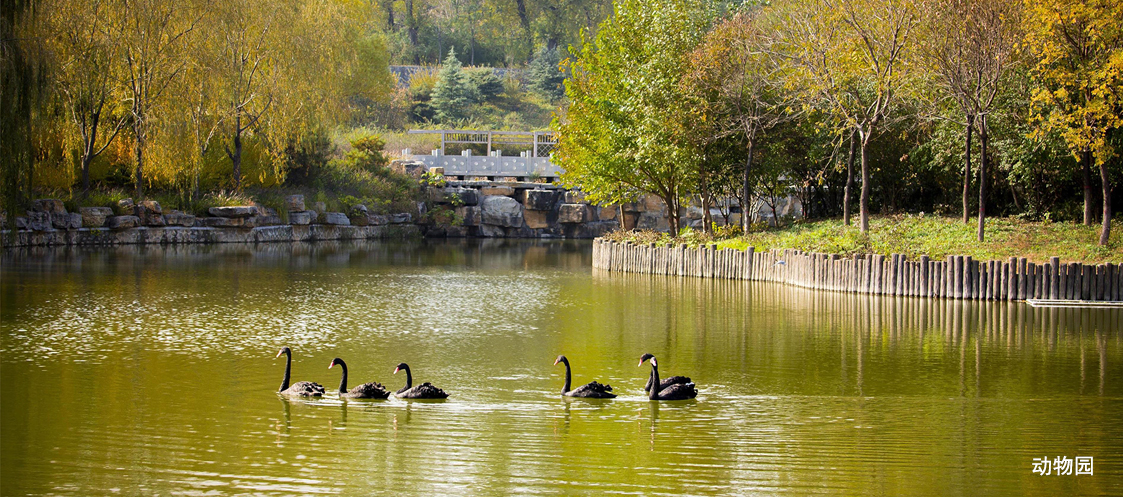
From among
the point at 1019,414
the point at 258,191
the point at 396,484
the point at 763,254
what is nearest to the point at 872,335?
the point at 1019,414

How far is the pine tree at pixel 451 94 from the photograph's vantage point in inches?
2643

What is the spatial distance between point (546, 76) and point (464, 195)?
86.1ft

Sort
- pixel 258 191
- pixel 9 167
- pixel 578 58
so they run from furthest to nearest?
pixel 258 191, pixel 578 58, pixel 9 167

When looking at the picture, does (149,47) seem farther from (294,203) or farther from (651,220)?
(651,220)

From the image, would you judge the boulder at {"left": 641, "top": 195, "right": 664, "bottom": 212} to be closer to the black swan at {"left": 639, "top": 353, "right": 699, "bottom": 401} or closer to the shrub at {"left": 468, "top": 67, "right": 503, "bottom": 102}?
the shrub at {"left": 468, "top": 67, "right": 503, "bottom": 102}

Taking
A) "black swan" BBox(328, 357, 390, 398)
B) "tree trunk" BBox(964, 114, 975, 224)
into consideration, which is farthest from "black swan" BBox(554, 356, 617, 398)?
"tree trunk" BBox(964, 114, 975, 224)

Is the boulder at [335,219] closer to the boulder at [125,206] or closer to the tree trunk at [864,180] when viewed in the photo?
the boulder at [125,206]

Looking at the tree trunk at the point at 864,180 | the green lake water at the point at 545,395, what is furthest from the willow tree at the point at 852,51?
the green lake water at the point at 545,395

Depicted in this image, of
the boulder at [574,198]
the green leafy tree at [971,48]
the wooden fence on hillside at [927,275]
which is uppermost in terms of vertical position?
the green leafy tree at [971,48]

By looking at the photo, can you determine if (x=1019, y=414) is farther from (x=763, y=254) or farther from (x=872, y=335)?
(x=763, y=254)

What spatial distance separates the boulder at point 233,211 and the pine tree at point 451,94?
27.7m

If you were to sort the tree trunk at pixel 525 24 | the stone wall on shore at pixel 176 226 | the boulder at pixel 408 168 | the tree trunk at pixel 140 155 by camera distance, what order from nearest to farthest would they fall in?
1. the stone wall on shore at pixel 176 226
2. the tree trunk at pixel 140 155
3. the boulder at pixel 408 168
4. the tree trunk at pixel 525 24

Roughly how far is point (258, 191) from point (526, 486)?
120 feet

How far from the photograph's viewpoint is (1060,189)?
89.8 ft
